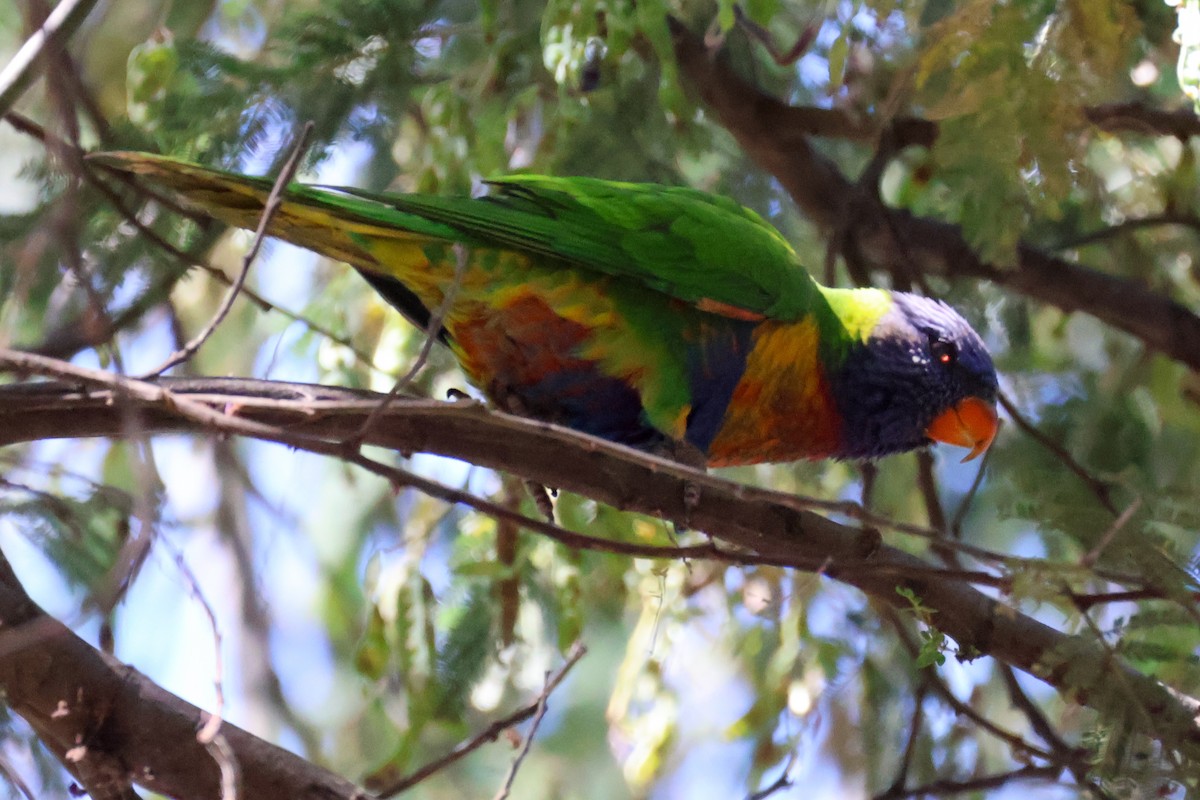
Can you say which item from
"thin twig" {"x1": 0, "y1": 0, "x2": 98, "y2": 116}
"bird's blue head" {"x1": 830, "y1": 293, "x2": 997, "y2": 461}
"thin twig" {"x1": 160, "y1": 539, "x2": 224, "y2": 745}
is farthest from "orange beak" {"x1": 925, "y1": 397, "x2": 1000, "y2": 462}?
"thin twig" {"x1": 0, "y1": 0, "x2": 98, "y2": 116}

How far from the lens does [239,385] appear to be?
1.82 metres

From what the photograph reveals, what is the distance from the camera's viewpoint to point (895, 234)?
2939 millimetres

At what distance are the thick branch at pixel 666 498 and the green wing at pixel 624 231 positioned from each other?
1.42 feet

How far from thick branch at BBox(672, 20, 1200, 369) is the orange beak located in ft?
1.14

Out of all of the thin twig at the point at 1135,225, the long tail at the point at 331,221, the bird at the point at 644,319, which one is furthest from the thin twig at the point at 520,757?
the thin twig at the point at 1135,225

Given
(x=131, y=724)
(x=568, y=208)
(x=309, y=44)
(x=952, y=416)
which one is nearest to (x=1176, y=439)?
(x=952, y=416)

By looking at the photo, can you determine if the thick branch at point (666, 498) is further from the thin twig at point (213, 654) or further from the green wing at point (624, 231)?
the green wing at point (624, 231)

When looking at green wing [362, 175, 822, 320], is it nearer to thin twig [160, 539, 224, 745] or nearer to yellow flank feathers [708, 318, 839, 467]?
yellow flank feathers [708, 318, 839, 467]

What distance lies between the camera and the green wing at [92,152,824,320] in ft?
7.18

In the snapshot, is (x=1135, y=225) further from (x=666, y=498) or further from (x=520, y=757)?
(x=520, y=757)

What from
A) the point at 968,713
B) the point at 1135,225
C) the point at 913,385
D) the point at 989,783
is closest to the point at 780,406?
the point at 913,385

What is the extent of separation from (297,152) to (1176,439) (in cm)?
280

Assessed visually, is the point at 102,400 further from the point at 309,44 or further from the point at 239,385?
the point at 309,44

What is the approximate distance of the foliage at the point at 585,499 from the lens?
6.69 feet
